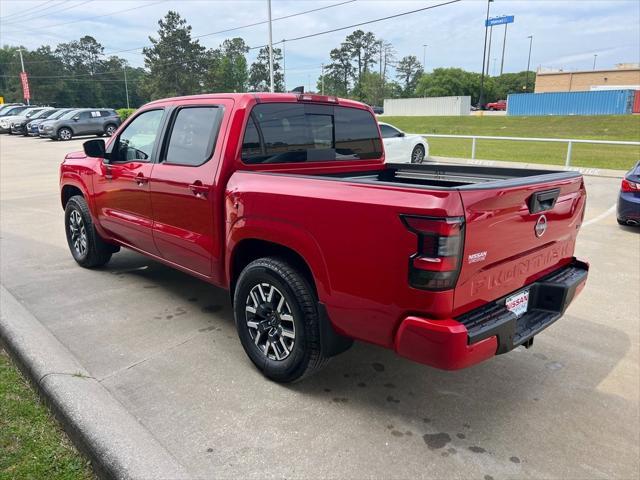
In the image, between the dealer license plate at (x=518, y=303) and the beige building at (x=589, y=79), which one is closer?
the dealer license plate at (x=518, y=303)

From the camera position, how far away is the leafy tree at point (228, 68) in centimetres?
8219

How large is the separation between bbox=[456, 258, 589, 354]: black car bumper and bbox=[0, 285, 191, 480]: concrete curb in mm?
1634

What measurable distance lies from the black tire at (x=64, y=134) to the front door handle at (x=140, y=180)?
86.8 feet

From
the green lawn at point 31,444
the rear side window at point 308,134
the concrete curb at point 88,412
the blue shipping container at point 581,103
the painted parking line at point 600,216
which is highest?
the blue shipping container at point 581,103

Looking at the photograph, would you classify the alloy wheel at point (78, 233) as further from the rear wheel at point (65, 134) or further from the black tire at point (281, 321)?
the rear wheel at point (65, 134)

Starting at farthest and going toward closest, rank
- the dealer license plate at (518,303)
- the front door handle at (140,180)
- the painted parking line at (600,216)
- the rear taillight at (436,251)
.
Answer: the painted parking line at (600,216) → the front door handle at (140,180) → the dealer license plate at (518,303) → the rear taillight at (436,251)

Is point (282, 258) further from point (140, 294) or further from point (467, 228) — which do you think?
point (140, 294)

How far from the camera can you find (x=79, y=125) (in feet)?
91.8

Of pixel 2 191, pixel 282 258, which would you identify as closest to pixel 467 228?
pixel 282 258

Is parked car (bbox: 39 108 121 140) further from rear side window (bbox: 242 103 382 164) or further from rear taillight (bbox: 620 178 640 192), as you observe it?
rear side window (bbox: 242 103 382 164)

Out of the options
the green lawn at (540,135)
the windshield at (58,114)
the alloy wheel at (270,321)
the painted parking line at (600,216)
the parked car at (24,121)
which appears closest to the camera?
the alloy wheel at (270,321)

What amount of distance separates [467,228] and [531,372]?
175cm

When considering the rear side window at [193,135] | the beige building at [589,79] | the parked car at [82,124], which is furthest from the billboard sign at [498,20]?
the rear side window at [193,135]

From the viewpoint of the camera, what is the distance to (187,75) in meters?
80.0
